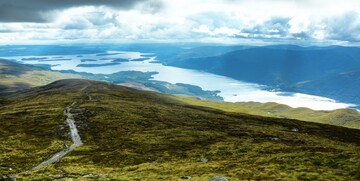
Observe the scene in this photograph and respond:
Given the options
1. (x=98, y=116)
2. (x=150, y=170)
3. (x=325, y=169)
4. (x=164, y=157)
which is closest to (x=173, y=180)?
(x=150, y=170)

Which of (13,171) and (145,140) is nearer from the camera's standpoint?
(13,171)

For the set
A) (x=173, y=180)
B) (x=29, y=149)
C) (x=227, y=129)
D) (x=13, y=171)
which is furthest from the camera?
(x=227, y=129)

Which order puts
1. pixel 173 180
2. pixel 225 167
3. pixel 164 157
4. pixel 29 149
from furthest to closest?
pixel 29 149 → pixel 164 157 → pixel 225 167 → pixel 173 180

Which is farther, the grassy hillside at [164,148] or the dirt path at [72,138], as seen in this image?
the dirt path at [72,138]

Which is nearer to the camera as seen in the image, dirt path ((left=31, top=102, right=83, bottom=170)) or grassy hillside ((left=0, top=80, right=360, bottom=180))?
grassy hillside ((left=0, top=80, right=360, bottom=180))

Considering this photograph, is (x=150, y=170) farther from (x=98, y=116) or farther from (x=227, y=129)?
(x=98, y=116)

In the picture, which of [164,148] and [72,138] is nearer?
[164,148]

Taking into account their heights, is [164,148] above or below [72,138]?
above

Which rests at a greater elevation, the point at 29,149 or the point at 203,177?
the point at 203,177
